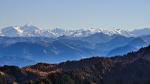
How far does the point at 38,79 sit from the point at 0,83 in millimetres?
8282

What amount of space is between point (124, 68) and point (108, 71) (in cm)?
432

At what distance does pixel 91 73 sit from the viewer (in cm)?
12125

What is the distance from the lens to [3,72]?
389ft

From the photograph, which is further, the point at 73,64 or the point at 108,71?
the point at 73,64

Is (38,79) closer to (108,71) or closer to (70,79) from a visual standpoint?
(70,79)

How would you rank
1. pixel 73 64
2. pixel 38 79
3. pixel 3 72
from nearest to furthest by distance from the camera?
pixel 38 79 → pixel 3 72 → pixel 73 64

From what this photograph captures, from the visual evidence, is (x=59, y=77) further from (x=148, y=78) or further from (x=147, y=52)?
(x=147, y=52)

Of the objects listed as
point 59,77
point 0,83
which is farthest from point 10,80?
point 59,77

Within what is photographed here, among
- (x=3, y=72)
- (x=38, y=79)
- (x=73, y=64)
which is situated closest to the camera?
(x=38, y=79)

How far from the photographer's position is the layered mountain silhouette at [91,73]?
114 m

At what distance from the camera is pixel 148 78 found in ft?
379

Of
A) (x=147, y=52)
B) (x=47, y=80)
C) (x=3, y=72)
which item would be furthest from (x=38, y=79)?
(x=147, y=52)

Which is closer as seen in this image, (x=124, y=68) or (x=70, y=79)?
(x=70, y=79)

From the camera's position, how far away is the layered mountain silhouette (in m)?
114
